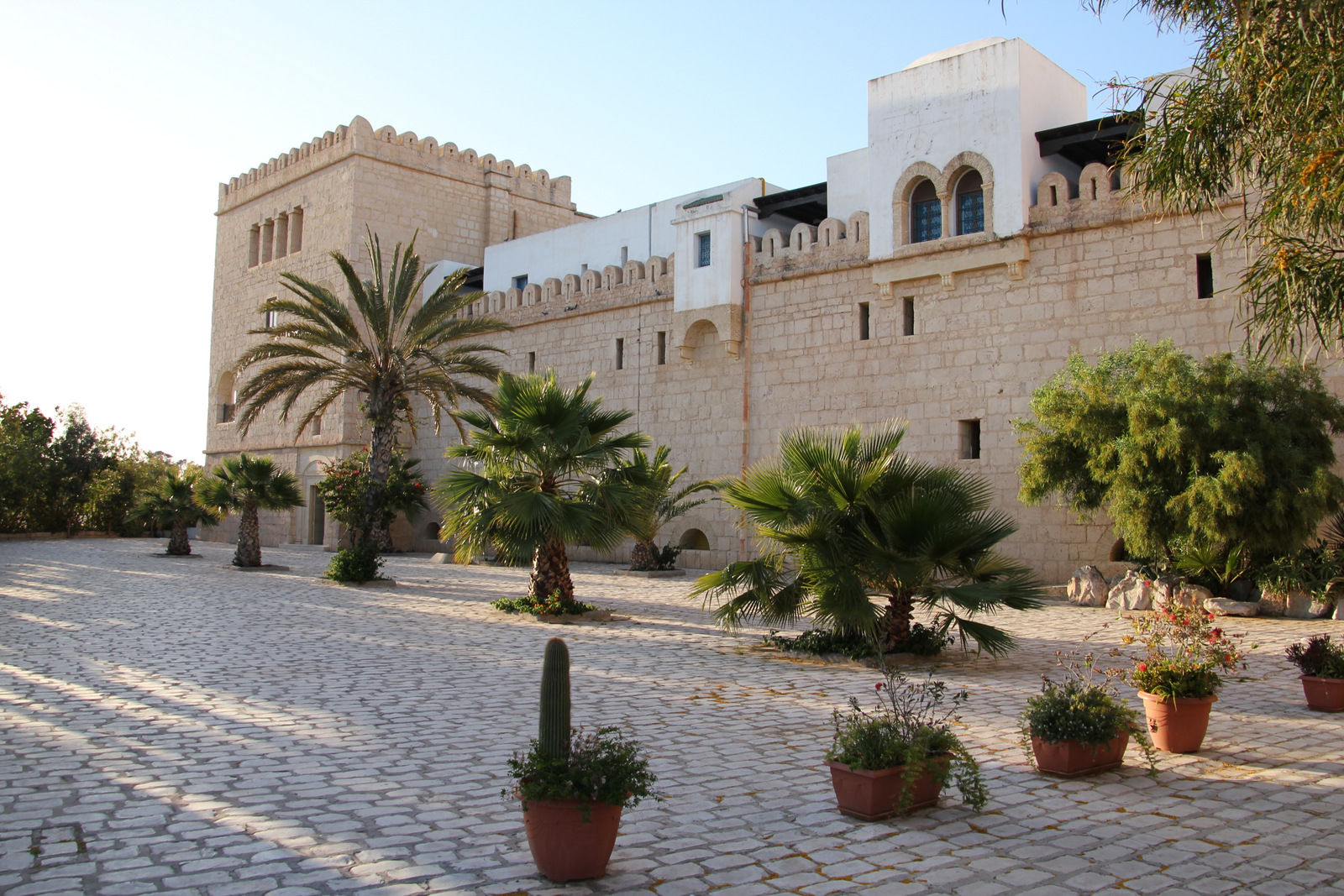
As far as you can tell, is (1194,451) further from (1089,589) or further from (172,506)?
(172,506)

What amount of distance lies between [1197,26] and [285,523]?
85.5 feet

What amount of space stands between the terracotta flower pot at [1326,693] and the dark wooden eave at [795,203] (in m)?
13.7

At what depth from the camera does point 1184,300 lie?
13.5m

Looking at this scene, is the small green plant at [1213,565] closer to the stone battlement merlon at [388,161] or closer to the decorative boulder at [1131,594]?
the decorative boulder at [1131,594]

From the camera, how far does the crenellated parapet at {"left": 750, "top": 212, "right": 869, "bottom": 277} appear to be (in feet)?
55.5

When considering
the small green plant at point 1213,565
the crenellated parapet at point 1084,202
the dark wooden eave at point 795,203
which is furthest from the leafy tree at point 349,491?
the small green plant at point 1213,565

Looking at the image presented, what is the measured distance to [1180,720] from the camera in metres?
5.15

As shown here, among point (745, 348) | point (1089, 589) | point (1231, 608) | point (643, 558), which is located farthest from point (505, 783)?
point (745, 348)

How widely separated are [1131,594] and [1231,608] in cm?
112

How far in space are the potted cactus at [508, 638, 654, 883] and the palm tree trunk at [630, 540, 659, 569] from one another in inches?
576

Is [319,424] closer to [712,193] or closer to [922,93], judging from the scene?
[712,193]

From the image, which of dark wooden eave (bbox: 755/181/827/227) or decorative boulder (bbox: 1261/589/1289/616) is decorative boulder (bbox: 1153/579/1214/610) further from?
dark wooden eave (bbox: 755/181/827/227)

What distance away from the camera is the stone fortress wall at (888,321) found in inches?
552

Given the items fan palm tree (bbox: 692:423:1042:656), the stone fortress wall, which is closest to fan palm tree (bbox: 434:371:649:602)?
fan palm tree (bbox: 692:423:1042:656)
